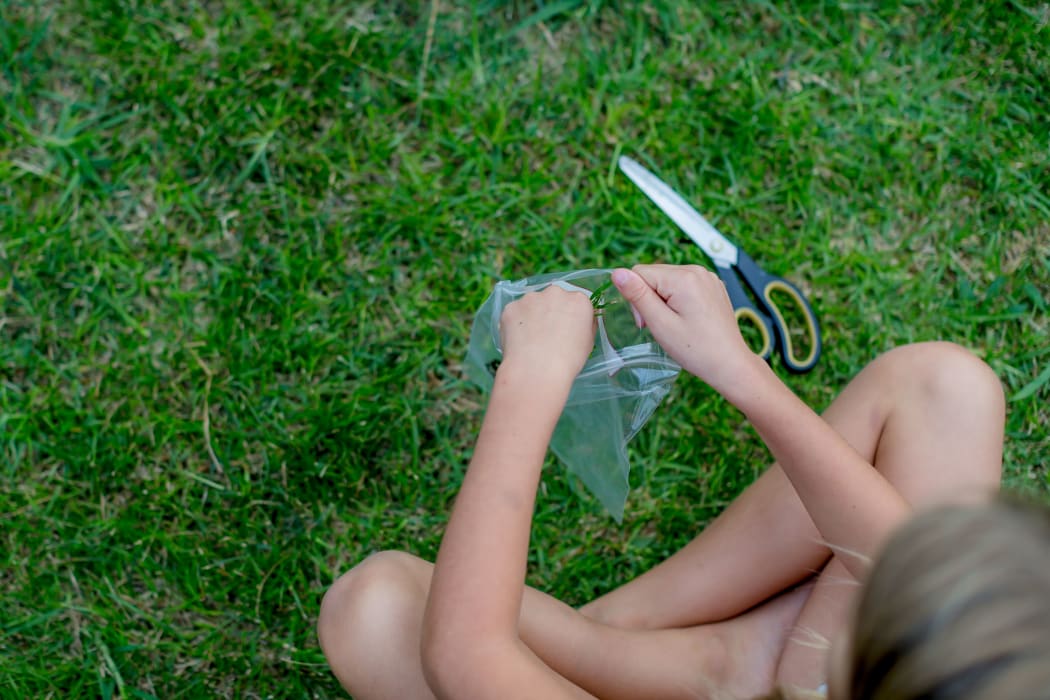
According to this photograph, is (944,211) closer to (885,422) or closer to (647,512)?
(885,422)

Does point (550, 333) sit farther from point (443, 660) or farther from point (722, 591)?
point (722, 591)

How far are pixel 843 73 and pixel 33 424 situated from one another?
55.6 inches

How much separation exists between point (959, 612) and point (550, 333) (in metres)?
0.45

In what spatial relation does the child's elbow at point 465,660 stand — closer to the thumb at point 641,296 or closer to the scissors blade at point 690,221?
the thumb at point 641,296

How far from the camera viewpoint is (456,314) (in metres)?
1.36

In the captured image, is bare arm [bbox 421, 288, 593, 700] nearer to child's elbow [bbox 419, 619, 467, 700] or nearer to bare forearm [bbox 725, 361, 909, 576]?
child's elbow [bbox 419, 619, 467, 700]

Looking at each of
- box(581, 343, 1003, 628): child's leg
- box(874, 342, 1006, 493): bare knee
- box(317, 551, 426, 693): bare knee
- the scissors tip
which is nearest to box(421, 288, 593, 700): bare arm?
box(317, 551, 426, 693): bare knee

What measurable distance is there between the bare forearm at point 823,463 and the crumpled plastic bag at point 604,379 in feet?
0.66

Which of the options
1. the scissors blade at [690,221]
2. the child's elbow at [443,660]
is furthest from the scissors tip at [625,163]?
the child's elbow at [443,660]

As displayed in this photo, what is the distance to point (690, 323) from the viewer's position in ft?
2.88

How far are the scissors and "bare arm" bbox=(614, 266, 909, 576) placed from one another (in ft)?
1.25

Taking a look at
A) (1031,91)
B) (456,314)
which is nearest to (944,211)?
(1031,91)

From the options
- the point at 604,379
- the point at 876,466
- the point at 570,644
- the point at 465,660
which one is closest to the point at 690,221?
the point at 604,379

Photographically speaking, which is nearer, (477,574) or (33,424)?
(477,574)
